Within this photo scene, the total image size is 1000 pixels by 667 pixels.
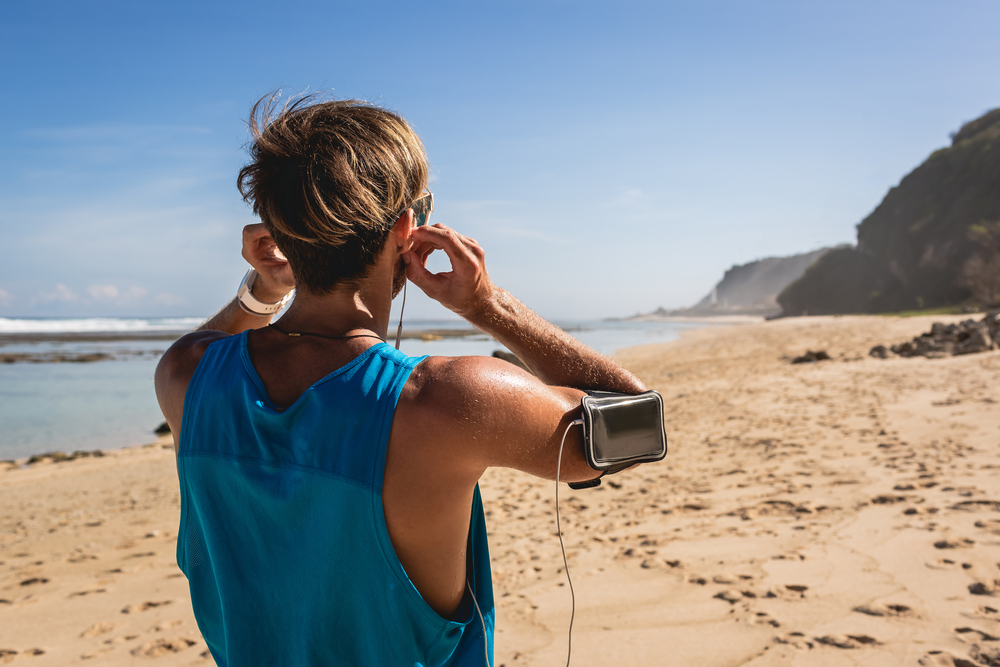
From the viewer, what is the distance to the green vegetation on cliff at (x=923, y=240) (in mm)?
43562

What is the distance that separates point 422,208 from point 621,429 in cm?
65

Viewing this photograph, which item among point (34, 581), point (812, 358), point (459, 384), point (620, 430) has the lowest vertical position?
point (34, 581)

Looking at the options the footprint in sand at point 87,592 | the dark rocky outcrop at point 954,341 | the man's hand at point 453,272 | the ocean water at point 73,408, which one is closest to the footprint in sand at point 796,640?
the man's hand at point 453,272

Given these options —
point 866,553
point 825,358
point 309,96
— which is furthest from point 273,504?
point 825,358

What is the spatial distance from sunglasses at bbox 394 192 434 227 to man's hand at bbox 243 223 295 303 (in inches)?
16.1

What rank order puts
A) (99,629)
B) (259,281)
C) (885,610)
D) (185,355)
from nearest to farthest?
Answer: 1. (185,355)
2. (259,281)
3. (885,610)
4. (99,629)

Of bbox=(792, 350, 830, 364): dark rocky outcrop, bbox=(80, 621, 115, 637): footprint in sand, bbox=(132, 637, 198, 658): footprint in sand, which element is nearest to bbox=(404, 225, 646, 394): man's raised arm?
bbox=(132, 637, 198, 658): footprint in sand

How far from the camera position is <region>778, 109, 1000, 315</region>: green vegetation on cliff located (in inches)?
1715

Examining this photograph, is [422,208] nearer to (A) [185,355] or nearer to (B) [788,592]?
(A) [185,355]

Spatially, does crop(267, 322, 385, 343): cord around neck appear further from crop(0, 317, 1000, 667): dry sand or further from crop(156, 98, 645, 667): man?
crop(0, 317, 1000, 667): dry sand

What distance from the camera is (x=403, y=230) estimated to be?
1.22 metres

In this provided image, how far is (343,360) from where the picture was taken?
109 centimetres

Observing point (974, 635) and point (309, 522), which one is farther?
point (974, 635)

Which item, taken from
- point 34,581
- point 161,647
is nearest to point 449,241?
point 161,647
